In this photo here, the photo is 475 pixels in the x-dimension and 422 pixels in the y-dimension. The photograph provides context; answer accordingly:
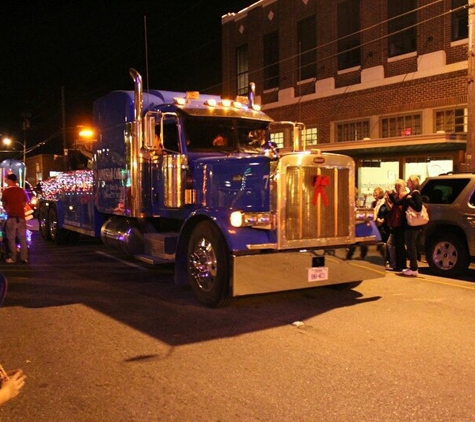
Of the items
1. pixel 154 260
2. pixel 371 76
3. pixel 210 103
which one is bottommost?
pixel 154 260

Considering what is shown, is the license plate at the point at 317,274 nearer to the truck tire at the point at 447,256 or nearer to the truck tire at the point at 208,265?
the truck tire at the point at 208,265

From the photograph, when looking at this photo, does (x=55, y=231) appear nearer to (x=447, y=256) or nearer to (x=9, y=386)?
(x=447, y=256)

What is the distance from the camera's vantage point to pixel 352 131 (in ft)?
59.4

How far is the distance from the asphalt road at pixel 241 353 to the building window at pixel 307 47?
507 inches

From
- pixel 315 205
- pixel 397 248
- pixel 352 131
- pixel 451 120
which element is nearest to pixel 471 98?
pixel 451 120

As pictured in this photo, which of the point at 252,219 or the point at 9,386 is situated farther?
the point at 252,219

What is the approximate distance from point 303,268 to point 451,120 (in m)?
10.4

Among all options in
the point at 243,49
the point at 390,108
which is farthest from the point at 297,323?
the point at 243,49

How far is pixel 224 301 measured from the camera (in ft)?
22.2

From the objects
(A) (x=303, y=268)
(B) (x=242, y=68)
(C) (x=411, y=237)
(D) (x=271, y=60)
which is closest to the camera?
(A) (x=303, y=268)

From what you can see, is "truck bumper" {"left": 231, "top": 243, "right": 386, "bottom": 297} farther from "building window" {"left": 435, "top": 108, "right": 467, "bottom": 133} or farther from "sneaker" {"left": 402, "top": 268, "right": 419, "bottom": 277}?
"building window" {"left": 435, "top": 108, "right": 467, "bottom": 133}

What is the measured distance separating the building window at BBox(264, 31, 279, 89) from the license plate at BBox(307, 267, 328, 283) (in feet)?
51.3

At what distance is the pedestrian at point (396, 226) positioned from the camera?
923 centimetres

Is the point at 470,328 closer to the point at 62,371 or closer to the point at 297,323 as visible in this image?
the point at 297,323
